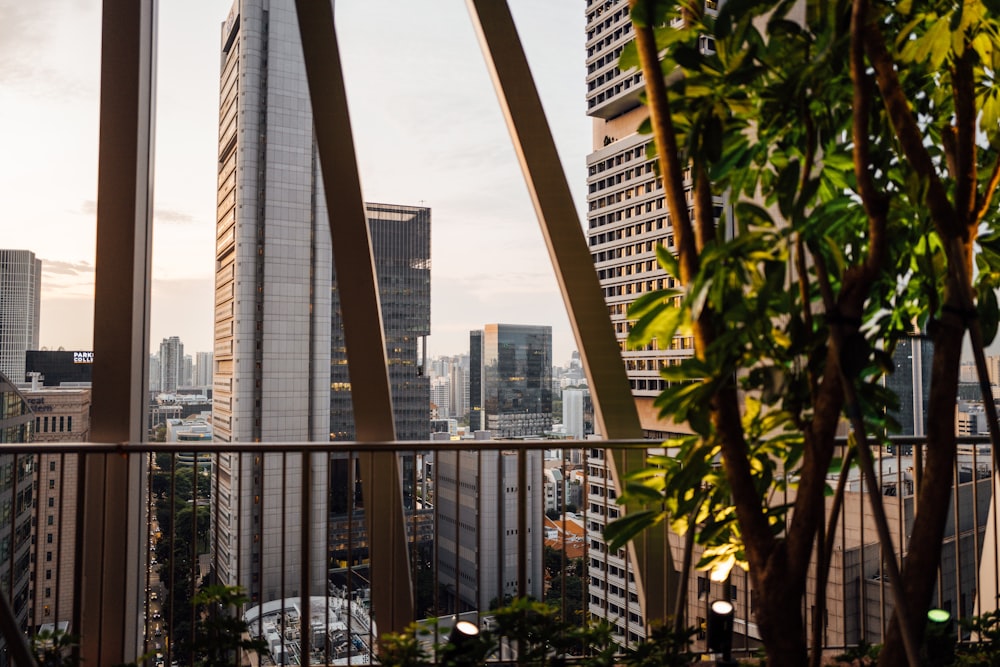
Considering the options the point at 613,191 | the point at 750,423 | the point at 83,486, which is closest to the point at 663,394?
the point at 750,423

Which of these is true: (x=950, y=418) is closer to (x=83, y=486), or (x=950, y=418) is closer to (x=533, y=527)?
(x=533, y=527)

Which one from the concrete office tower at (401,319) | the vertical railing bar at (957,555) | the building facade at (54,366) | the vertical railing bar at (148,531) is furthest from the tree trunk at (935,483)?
the building facade at (54,366)

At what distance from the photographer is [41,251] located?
2.96m

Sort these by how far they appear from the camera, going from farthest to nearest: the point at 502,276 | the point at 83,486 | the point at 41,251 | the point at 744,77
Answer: the point at 502,276 → the point at 41,251 → the point at 83,486 → the point at 744,77

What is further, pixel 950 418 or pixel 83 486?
pixel 83 486

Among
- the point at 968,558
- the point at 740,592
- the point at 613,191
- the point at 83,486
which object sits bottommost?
the point at 740,592

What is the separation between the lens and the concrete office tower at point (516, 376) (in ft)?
9.90

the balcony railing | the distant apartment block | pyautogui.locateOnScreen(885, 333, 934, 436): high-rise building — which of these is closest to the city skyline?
the distant apartment block

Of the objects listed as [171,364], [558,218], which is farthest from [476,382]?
[171,364]

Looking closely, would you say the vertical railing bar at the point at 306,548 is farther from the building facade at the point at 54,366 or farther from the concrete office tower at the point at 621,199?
the concrete office tower at the point at 621,199

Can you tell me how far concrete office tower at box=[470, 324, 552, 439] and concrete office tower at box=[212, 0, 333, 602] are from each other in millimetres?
857

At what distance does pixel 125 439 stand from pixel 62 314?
28.6 inches

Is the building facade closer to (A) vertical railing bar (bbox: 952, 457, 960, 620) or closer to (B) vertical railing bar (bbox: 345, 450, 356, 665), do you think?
(B) vertical railing bar (bbox: 345, 450, 356, 665)

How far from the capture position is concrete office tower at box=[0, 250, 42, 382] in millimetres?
2691
